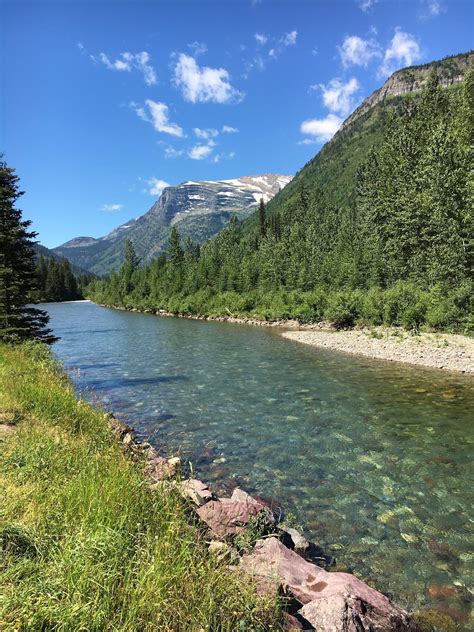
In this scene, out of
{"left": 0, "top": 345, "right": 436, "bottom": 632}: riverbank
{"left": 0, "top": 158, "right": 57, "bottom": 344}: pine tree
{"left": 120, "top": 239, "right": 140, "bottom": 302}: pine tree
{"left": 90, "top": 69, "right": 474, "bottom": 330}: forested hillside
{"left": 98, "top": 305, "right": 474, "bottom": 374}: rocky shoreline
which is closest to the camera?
{"left": 0, "top": 345, "right": 436, "bottom": 632}: riverbank

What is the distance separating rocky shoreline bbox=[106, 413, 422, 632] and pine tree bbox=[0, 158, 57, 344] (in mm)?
19963

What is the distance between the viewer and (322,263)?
77438mm

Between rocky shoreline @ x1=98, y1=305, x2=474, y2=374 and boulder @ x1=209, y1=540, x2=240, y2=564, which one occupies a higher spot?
boulder @ x1=209, y1=540, x2=240, y2=564

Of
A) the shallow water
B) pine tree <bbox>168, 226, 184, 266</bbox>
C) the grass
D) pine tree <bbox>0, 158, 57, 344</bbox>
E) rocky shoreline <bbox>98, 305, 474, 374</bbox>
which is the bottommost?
the shallow water

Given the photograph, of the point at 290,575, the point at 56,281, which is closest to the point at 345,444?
the point at 290,575

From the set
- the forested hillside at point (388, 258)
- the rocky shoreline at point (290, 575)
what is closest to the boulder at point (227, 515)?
the rocky shoreline at point (290, 575)

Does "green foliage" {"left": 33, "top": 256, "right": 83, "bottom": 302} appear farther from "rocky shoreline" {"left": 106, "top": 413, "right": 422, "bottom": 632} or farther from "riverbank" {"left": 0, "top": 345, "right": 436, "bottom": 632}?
"rocky shoreline" {"left": 106, "top": 413, "right": 422, "bottom": 632}

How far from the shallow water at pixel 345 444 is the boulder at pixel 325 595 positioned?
1283mm

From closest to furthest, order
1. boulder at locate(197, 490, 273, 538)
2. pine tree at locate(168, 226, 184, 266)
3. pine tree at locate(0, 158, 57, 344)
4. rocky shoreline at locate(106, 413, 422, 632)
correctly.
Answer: rocky shoreline at locate(106, 413, 422, 632) < boulder at locate(197, 490, 273, 538) < pine tree at locate(0, 158, 57, 344) < pine tree at locate(168, 226, 184, 266)

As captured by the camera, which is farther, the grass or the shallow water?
the shallow water

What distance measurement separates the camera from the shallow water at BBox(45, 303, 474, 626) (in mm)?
7637

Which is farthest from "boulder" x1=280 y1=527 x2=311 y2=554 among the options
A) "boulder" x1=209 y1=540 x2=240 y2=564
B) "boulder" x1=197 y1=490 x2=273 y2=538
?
"boulder" x1=209 y1=540 x2=240 y2=564

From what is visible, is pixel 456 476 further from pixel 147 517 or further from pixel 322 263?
pixel 322 263

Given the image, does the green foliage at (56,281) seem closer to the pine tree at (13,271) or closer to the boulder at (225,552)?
the pine tree at (13,271)
